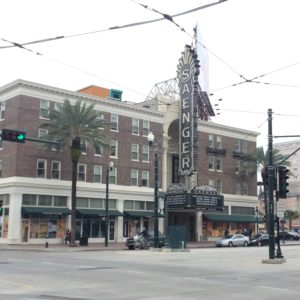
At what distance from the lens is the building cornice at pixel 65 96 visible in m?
52.4

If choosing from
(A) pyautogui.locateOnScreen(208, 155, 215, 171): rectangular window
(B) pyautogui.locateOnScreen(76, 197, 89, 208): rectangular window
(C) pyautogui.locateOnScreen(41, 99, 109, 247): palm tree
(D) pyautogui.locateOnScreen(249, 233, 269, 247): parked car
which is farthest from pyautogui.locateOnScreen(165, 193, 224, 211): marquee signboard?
(C) pyautogui.locateOnScreen(41, 99, 109, 247): palm tree

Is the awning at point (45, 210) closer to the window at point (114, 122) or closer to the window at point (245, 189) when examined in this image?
the window at point (114, 122)

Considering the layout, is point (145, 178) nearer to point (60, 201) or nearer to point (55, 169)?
point (60, 201)

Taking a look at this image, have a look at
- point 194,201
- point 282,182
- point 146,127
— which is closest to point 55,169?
point 146,127

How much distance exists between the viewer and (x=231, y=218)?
72188 mm

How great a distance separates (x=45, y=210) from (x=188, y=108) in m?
19.9

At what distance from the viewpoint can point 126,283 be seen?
15812 millimetres

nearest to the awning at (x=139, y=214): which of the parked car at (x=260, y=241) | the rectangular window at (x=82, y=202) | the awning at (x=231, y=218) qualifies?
the rectangular window at (x=82, y=202)

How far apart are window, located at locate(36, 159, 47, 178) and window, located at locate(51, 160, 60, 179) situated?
979 millimetres

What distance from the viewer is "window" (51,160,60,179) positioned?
178ft

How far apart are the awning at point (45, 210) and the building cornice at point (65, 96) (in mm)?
11204

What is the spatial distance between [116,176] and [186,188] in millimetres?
8117

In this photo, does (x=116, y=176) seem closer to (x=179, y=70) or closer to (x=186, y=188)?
(x=186, y=188)

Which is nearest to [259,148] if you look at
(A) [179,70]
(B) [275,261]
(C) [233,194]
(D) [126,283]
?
(C) [233,194]
